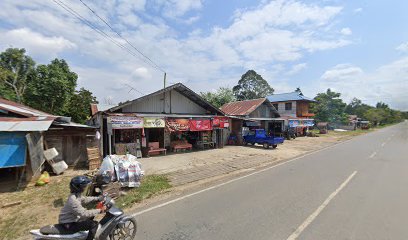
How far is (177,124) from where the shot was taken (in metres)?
16.5

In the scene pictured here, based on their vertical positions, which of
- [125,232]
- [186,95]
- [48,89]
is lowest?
[125,232]

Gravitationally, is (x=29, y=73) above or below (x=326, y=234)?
above

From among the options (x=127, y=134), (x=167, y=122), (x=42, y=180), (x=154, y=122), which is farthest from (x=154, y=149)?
(x=42, y=180)

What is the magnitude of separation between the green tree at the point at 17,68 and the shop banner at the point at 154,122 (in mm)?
18768

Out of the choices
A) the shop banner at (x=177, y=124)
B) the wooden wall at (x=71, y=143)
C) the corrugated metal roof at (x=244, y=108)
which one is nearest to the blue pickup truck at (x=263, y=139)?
the corrugated metal roof at (x=244, y=108)

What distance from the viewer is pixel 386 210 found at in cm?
575

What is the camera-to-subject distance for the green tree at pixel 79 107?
28.9 meters

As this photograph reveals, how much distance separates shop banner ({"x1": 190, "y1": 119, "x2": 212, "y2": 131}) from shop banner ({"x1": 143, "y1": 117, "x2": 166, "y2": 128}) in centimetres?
261

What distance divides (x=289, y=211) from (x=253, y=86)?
52.2 metres

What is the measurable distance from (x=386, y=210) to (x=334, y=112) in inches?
2129

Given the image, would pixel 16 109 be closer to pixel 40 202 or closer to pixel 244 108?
pixel 40 202

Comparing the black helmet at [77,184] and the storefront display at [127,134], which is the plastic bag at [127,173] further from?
the storefront display at [127,134]

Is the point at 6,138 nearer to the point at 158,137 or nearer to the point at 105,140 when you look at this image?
the point at 105,140

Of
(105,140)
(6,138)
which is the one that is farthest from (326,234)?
(105,140)
